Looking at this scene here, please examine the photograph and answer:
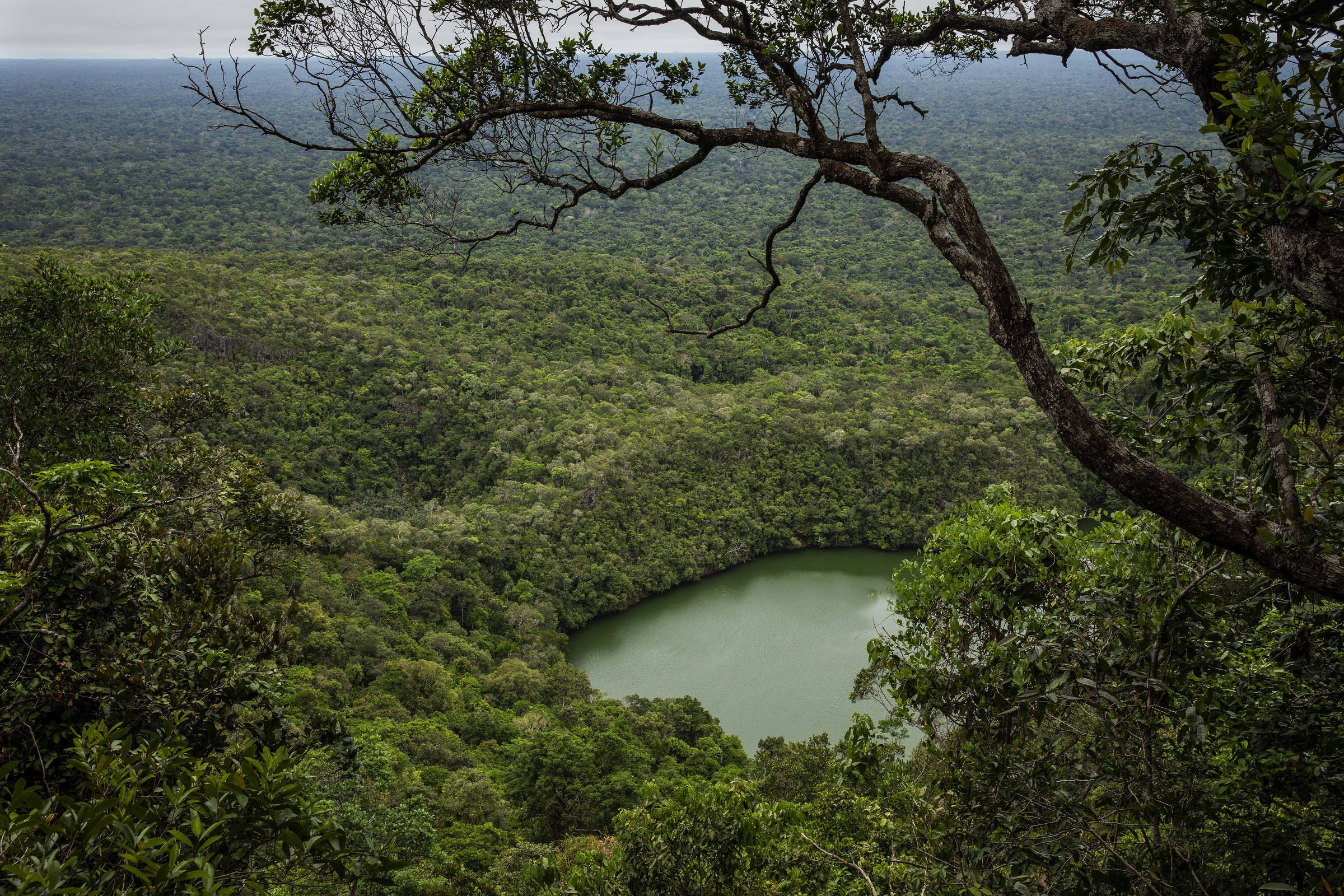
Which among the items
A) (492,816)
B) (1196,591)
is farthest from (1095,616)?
(492,816)

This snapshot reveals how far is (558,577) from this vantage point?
22.0 meters

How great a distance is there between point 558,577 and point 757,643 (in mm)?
6601

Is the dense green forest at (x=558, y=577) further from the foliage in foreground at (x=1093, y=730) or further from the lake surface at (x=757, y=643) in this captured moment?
the lake surface at (x=757, y=643)

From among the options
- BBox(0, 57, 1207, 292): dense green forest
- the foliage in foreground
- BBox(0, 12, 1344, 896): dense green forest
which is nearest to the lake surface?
BBox(0, 12, 1344, 896): dense green forest

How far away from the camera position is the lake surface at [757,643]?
16.1m

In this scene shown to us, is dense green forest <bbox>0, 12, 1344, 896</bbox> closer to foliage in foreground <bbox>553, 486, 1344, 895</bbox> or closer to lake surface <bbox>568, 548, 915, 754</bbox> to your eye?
foliage in foreground <bbox>553, 486, 1344, 895</bbox>

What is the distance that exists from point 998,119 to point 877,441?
208 feet

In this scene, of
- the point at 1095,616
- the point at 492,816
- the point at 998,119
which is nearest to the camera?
the point at 1095,616

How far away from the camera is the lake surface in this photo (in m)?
16.1

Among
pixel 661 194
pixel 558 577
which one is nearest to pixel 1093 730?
pixel 558 577

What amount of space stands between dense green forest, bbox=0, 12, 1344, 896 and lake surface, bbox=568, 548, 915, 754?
116cm

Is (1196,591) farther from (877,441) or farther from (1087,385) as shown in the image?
(877,441)

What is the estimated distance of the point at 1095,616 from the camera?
2305 mm

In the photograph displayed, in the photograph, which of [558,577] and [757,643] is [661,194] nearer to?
[558,577]
